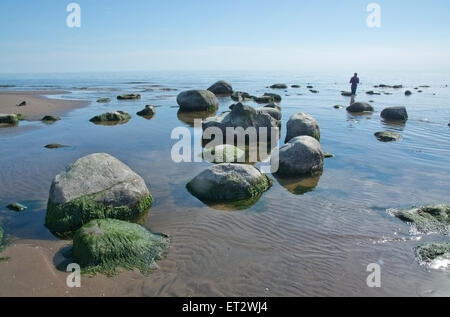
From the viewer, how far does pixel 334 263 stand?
680 centimetres

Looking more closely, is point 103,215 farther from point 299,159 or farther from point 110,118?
point 110,118

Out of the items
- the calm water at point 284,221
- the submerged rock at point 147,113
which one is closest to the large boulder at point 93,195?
the calm water at point 284,221

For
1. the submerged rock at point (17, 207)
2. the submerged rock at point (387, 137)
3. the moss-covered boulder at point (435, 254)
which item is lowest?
the moss-covered boulder at point (435, 254)

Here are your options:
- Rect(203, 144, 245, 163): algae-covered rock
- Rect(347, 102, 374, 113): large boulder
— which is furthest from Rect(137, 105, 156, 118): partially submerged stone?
Rect(347, 102, 374, 113): large boulder

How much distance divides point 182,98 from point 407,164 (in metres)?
18.4

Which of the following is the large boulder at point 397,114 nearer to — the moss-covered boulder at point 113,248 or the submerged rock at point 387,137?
the submerged rock at point 387,137

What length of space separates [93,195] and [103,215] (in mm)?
549

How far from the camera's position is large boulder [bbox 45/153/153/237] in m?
7.91

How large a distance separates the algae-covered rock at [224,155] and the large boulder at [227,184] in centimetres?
271

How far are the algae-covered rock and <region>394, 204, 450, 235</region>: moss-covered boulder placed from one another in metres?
5.95

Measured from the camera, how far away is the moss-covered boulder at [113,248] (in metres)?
6.61

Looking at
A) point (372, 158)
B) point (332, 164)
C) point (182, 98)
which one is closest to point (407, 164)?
point (372, 158)

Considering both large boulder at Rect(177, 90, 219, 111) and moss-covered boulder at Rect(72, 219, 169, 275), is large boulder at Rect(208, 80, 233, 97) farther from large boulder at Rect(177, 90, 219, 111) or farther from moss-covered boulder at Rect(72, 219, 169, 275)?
moss-covered boulder at Rect(72, 219, 169, 275)
